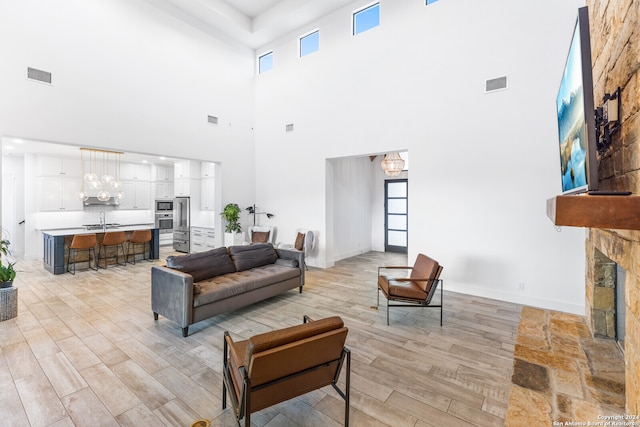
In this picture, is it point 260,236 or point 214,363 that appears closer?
point 214,363

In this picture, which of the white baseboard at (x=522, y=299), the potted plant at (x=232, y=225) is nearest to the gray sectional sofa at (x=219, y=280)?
the potted plant at (x=232, y=225)

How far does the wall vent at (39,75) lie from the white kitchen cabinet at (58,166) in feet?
14.0

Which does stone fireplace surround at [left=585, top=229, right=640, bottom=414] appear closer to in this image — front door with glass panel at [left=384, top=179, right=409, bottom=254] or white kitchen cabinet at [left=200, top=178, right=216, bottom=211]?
front door with glass panel at [left=384, top=179, right=409, bottom=254]

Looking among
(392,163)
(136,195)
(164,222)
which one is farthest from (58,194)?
(392,163)

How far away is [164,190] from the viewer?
10195mm

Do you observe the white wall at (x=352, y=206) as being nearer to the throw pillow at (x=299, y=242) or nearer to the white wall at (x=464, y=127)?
the white wall at (x=464, y=127)

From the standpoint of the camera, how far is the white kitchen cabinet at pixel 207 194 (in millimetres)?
8312

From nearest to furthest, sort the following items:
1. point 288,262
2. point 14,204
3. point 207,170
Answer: point 288,262 < point 14,204 < point 207,170

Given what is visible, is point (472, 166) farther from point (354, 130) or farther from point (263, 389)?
point (263, 389)

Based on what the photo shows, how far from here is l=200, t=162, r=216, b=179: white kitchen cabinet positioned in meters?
8.23

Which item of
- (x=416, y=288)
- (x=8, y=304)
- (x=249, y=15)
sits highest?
(x=249, y=15)

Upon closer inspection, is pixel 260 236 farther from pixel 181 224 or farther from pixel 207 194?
pixel 181 224

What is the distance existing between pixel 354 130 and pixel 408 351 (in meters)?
4.45

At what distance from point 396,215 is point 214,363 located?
22.6 feet
